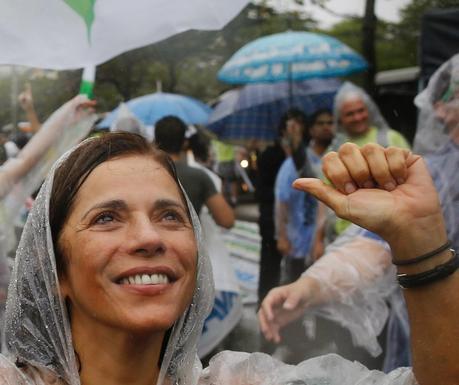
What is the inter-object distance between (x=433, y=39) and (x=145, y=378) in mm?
3288

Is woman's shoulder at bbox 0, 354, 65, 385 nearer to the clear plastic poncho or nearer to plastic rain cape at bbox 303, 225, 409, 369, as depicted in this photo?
plastic rain cape at bbox 303, 225, 409, 369

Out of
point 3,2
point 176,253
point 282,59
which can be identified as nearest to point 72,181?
point 176,253

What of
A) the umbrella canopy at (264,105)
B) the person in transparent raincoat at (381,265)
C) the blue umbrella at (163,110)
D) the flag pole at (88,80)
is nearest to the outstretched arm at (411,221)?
the person in transparent raincoat at (381,265)

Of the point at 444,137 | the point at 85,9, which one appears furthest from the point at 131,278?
the point at 444,137

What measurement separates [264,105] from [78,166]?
6.29 m

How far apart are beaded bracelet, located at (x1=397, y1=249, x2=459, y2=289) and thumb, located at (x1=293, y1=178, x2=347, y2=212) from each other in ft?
0.60

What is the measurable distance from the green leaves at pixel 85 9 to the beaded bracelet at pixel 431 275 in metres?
1.63

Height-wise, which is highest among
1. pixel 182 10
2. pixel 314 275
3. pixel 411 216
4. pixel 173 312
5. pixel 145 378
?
pixel 182 10

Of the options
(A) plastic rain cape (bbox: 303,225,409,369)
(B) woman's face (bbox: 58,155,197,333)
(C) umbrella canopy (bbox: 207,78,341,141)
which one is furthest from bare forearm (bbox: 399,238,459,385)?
(C) umbrella canopy (bbox: 207,78,341,141)

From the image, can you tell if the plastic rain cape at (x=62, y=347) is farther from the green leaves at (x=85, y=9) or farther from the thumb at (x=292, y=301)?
the green leaves at (x=85, y=9)

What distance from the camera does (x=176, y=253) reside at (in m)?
1.59

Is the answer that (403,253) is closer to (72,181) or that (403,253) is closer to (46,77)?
(72,181)

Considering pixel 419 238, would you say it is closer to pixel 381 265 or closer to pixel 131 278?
pixel 131 278

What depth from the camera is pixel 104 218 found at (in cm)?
160
